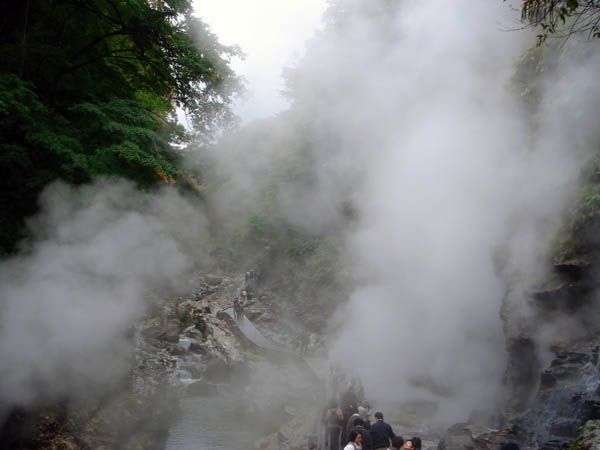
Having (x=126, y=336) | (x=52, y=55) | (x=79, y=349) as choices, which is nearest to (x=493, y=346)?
(x=126, y=336)

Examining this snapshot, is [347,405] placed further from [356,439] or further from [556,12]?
[556,12]

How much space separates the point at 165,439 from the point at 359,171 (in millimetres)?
10193

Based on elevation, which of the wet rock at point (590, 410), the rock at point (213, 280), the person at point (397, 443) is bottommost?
the person at point (397, 443)

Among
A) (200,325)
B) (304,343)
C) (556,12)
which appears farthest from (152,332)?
(556,12)

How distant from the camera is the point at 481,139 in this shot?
9.88 metres

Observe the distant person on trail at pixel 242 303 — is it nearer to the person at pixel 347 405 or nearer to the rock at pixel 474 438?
the person at pixel 347 405

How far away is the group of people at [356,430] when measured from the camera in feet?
12.4

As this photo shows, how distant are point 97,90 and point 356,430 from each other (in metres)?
5.68

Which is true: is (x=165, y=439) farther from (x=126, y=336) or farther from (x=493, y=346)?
(x=493, y=346)

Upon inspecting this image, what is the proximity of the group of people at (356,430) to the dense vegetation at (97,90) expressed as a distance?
11.8ft

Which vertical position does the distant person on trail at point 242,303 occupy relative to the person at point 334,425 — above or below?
above

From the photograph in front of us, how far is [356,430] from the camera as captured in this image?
409 centimetres

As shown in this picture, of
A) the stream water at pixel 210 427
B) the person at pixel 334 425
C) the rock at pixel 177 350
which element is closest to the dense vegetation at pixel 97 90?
the stream water at pixel 210 427

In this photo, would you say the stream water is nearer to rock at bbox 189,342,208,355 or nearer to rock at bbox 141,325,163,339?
rock at bbox 141,325,163,339
